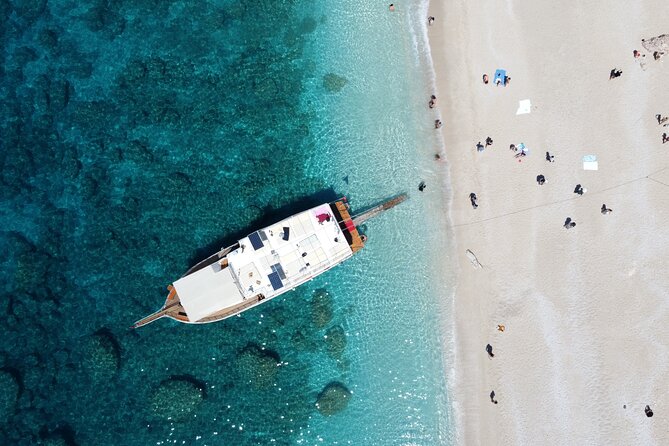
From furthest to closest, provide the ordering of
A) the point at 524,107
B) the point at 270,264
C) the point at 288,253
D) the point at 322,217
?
the point at 524,107 < the point at 322,217 < the point at 288,253 < the point at 270,264

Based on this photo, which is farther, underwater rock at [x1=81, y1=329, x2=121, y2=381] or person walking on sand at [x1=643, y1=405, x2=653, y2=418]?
underwater rock at [x1=81, y1=329, x2=121, y2=381]

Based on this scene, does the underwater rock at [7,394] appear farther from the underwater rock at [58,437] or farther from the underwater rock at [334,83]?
the underwater rock at [334,83]

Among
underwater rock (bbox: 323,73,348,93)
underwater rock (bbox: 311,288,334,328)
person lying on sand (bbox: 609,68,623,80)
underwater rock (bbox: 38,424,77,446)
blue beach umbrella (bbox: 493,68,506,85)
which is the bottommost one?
underwater rock (bbox: 38,424,77,446)

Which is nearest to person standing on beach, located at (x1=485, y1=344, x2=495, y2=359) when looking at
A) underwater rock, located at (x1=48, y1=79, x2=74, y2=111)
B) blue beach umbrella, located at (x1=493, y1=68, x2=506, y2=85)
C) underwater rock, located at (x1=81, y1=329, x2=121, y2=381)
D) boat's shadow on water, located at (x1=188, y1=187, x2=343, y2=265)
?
boat's shadow on water, located at (x1=188, y1=187, x2=343, y2=265)

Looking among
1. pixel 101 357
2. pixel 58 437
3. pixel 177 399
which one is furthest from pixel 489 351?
pixel 58 437

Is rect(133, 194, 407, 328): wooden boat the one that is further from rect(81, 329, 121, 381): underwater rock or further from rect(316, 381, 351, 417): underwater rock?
rect(316, 381, 351, 417): underwater rock

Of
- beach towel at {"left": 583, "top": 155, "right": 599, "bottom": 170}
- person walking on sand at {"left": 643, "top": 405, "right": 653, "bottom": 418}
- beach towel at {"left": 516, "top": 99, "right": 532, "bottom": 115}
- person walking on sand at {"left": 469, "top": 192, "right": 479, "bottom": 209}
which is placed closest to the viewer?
person walking on sand at {"left": 643, "top": 405, "right": 653, "bottom": 418}

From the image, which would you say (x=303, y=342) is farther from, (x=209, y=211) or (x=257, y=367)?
(x=209, y=211)
